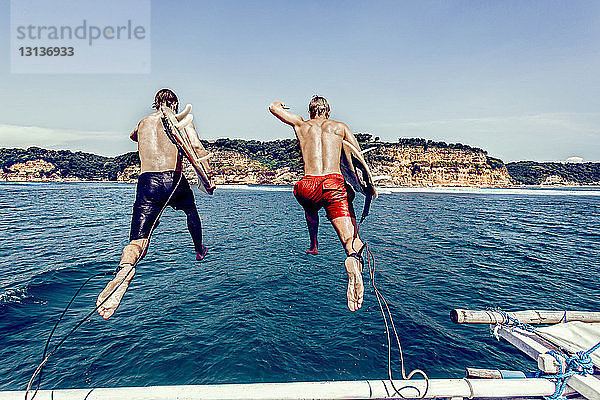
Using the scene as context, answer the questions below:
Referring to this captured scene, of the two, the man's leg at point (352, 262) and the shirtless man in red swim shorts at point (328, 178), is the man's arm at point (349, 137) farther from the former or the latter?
the man's leg at point (352, 262)

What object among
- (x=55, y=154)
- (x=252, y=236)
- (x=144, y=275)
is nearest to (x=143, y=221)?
(x=144, y=275)

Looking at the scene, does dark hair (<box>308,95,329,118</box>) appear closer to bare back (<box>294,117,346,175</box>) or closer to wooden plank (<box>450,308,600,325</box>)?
bare back (<box>294,117,346,175</box>)

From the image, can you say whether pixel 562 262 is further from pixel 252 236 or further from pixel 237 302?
pixel 252 236

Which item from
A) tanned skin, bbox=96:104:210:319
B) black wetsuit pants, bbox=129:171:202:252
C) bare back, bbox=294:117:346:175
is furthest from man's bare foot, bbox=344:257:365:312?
black wetsuit pants, bbox=129:171:202:252

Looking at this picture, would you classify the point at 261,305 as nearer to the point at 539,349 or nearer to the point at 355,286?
the point at 355,286

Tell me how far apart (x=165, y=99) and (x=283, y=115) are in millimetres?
1922

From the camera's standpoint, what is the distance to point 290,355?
9.12 meters

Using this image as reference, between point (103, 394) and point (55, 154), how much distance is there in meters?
253

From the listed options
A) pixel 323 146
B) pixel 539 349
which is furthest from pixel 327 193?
pixel 539 349

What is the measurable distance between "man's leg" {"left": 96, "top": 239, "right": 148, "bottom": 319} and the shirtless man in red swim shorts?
2.61m

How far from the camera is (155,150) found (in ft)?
14.9

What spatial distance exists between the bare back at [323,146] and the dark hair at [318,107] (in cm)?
36

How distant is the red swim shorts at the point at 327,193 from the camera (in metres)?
4.79

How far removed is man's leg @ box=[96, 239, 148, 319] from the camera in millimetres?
3783
